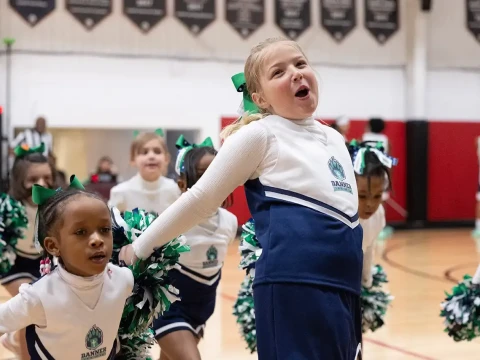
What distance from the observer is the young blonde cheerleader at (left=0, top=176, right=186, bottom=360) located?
2.14 m

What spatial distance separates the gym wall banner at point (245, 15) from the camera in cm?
1059

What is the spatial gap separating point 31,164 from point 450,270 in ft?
15.4

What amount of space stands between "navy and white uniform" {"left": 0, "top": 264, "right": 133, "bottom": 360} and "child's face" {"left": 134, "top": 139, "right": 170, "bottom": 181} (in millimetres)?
2057

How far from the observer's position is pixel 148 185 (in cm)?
431

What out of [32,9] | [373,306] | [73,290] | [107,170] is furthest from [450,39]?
[73,290]

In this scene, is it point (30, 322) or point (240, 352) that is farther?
point (240, 352)

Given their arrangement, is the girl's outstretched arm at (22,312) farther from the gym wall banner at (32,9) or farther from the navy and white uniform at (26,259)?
the gym wall banner at (32,9)

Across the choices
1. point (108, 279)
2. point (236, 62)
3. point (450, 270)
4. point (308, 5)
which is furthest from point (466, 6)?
point (108, 279)

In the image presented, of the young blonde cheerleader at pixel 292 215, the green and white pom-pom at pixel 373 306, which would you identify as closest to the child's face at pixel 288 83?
the young blonde cheerleader at pixel 292 215

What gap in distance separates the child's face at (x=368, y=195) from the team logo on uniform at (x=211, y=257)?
698mm

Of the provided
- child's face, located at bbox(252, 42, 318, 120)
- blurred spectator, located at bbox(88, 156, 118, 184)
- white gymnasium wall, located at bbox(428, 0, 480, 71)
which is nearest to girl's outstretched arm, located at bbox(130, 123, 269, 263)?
child's face, located at bbox(252, 42, 318, 120)

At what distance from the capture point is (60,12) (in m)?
9.68

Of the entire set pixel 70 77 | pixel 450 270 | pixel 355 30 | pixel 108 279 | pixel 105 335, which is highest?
pixel 355 30

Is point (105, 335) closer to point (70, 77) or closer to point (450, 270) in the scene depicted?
point (450, 270)
